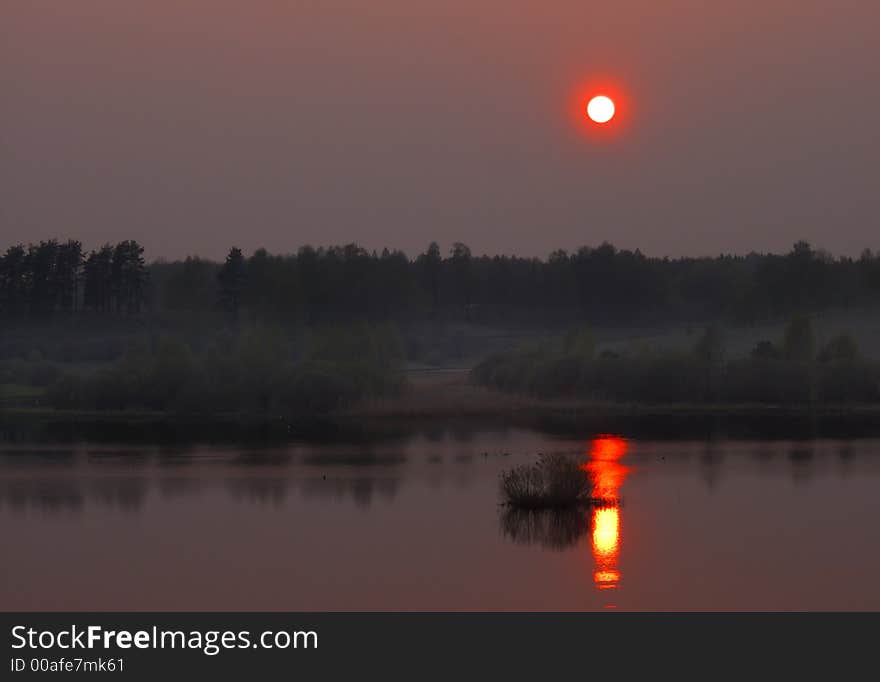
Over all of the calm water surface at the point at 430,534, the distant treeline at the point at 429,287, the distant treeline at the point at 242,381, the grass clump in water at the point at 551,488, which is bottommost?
the calm water surface at the point at 430,534

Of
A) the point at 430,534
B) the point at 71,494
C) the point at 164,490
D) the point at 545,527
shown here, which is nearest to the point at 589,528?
the point at 545,527

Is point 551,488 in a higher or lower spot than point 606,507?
higher

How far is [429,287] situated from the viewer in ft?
514

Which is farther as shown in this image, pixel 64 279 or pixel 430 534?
pixel 64 279

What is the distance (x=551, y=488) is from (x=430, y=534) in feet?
13.9

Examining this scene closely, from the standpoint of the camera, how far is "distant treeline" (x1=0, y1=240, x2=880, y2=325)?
424ft

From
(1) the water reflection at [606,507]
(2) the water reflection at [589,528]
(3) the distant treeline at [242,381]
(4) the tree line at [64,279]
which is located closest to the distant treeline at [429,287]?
(4) the tree line at [64,279]

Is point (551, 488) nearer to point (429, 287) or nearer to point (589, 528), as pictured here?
point (589, 528)

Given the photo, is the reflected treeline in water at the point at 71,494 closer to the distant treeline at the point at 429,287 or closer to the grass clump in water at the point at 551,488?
the grass clump in water at the point at 551,488

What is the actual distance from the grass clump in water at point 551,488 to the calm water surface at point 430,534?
2.13ft

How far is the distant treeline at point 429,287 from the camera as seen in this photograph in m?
129

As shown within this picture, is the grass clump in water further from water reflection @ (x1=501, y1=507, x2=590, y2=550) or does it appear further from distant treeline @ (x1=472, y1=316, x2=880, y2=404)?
distant treeline @ (x1=472, y1=316, x2=880, y2=404)
